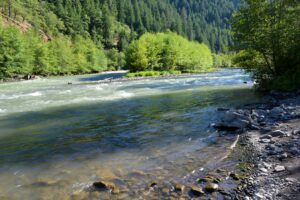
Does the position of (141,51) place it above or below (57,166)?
above

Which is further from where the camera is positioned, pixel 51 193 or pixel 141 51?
pixel 141 51

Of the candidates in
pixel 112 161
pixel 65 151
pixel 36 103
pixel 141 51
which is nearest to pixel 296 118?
pixel 112 161

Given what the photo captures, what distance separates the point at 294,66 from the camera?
78.8 ft

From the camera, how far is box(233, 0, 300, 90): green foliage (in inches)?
947

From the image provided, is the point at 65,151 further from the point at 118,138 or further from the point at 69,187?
the point at 69,187

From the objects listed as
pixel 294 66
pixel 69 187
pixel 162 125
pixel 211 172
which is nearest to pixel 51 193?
pixel 69 187

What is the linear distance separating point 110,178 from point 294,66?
20476 millimetres

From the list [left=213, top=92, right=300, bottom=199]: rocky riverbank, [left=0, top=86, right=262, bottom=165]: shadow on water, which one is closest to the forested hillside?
[left=0, top=86, right=262, bottom=165]: shadow on water

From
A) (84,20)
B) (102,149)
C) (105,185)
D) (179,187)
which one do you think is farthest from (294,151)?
(84,20)

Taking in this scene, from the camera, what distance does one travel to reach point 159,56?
8588 cm

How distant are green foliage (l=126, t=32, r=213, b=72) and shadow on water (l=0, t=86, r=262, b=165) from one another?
58673 mm

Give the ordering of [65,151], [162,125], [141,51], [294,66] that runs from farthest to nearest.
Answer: [141,51]
[294,66]
[162,125]
[65,151]

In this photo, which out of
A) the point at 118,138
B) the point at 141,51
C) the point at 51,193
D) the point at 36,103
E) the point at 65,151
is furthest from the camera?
the point at 141,51

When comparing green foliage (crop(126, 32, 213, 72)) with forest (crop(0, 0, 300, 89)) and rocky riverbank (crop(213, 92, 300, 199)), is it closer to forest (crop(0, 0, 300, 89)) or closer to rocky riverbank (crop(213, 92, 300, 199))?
forest (crop(0, 0, 300, 89))
